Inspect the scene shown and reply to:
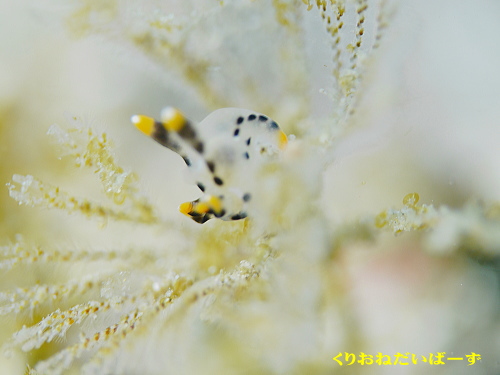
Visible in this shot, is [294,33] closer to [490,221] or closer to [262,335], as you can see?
[490,221]

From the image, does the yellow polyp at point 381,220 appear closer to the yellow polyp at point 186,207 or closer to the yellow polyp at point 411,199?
the yellow polyp at point 411,199

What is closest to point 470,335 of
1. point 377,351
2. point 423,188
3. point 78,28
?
point 377,351

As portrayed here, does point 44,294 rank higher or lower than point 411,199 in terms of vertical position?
lower

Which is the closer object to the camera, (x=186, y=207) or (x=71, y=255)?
(x=186, y=207)

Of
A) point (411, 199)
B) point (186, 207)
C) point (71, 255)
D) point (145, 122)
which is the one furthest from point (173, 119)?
point (411, 199)

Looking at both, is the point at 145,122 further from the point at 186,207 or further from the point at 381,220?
the point at 381,220

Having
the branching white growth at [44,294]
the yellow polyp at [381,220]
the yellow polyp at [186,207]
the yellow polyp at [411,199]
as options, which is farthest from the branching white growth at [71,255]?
the yellow polyp at [411,199]

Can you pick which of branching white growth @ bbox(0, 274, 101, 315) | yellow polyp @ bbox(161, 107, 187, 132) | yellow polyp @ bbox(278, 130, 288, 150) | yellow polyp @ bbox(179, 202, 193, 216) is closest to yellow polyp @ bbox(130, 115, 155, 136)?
yellow polyp @ bbox(161, 107, 187, 132)

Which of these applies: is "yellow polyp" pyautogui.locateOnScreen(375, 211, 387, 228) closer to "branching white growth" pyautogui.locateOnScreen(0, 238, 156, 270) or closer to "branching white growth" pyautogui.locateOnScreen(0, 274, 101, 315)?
"branching white growth" pyautogui.locateOnScreen(0, 238, 156, 270)

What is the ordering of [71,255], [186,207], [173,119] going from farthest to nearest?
[71,255]
[186,207]
[173,119]
